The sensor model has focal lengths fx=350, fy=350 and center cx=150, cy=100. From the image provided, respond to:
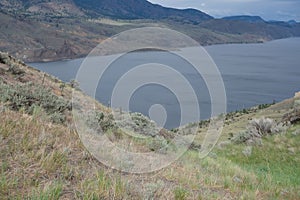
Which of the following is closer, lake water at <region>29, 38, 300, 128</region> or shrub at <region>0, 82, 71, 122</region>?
shrub at <region>0, 82, 71, 122</region>

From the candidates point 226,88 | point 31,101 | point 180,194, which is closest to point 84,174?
point 180,194

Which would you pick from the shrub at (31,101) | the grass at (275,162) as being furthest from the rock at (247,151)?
the shrub at (31,101)

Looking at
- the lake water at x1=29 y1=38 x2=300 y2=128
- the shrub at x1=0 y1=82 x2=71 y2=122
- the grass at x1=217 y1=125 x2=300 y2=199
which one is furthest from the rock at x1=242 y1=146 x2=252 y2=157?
the lake water at x1=29 y1=38 x2=300 y2=128

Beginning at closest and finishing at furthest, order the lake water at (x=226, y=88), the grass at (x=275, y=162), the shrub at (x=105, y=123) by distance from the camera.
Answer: the grass at (x=275, y=162)
the shrub at (x=105, y=123)
the lake water at (x=226, y=88)

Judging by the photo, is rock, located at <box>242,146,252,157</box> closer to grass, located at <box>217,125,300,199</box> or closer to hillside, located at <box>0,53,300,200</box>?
grass, located at <box>217,125,300,199</box>

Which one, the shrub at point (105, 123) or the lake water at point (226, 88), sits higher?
the shrub at point (105, 123)

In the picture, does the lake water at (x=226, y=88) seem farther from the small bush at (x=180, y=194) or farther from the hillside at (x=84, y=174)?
the small bush at (x=180, y=194)

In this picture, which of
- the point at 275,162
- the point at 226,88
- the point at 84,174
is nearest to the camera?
the point at 84,174

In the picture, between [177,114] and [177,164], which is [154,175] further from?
[177,114]

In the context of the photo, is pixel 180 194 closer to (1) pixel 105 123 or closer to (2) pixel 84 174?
(2) pixel 84 174

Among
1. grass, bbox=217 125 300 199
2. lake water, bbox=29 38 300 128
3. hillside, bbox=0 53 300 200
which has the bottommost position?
lake water, bbox=29 38 300 128

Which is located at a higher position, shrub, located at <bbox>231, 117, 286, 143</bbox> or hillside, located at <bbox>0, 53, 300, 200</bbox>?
hillside, located at <bbox>0, 53, 300, 200</bbox>

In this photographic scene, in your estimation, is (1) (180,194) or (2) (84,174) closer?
(1) (180,194)

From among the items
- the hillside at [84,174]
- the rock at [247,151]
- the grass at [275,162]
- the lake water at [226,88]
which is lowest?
the lake water at [226,88]
